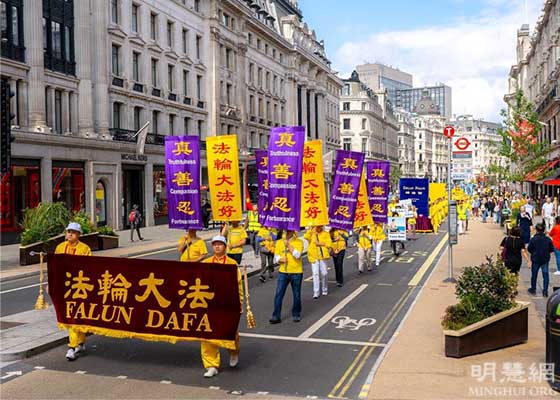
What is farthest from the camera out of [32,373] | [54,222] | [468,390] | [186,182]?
[54,222]

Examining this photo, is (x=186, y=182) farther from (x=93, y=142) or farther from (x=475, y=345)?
(x=93, y=142)

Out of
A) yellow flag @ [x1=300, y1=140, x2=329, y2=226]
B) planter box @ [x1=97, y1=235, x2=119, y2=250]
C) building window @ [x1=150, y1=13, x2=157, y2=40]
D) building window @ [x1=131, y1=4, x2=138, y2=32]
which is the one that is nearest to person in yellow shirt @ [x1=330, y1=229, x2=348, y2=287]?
yellow flag @ [x1=300, y1=140, x2=329, y2=226]

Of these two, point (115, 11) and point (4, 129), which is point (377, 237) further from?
point (115, 11)

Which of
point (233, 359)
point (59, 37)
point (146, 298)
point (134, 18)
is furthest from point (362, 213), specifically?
point (134, 18)

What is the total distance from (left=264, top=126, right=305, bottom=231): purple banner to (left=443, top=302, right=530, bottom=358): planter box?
3.94 metres

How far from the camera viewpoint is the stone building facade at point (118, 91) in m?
30.3

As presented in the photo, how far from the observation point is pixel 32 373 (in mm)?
8492

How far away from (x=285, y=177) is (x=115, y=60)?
2894 centimetres

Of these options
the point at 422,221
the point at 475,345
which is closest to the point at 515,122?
the point at 422,221

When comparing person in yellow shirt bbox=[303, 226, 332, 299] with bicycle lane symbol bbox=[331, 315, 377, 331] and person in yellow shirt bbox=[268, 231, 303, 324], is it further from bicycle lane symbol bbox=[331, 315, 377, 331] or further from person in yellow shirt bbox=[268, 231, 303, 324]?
person in yellow shirt bbox=[268, 231, 303, 324]

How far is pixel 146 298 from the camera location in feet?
28.6

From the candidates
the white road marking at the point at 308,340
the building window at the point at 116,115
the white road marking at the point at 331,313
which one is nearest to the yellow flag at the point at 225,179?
the white road marking at the point at 331,313

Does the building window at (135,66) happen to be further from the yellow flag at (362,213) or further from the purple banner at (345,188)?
the purple banner at (345,188)

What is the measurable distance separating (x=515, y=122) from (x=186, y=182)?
30.8 metres
